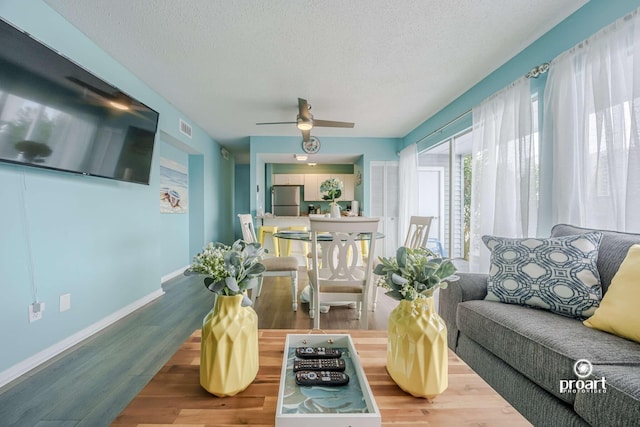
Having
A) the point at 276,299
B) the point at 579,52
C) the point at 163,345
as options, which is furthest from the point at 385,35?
the point at 163,345

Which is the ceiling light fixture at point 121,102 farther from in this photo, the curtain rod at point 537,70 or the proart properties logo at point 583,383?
the curtain rod at point 537,70

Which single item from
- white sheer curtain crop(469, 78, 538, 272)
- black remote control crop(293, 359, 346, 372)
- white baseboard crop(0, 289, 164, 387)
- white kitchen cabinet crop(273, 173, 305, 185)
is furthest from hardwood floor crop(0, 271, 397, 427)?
white kitchen cabinet crop(273, 173, 305, 185)

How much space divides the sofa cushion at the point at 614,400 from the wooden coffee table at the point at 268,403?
420mm

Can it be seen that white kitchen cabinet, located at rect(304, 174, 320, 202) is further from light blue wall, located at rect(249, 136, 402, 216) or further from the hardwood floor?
the hardwood floor

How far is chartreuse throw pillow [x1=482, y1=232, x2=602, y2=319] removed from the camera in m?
1.38

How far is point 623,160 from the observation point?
159 cm

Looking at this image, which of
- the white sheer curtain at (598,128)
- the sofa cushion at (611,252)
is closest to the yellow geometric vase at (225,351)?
the sofa cushion at (611,252)

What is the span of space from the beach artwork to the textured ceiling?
3.48 feet

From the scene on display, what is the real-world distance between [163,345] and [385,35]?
121 inches

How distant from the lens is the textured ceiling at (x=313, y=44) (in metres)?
1.92

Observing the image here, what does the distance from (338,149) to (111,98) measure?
149 inches

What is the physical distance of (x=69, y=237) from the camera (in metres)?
2.12

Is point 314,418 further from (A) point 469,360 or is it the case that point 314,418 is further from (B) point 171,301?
(B) point 171,301

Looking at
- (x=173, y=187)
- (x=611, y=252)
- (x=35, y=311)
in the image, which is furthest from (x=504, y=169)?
(x=173, y=187)
